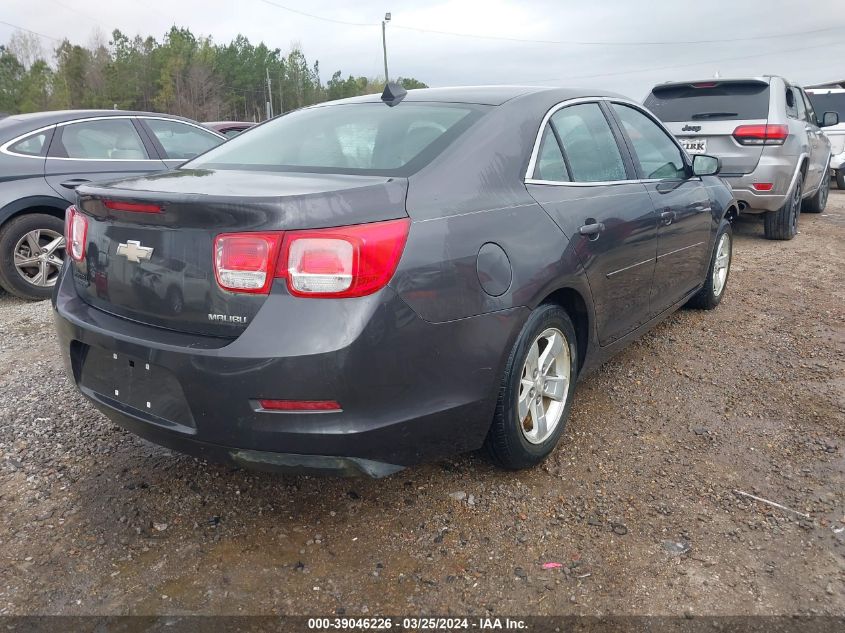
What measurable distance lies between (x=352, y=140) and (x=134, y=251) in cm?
100

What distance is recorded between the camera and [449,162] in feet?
7.96

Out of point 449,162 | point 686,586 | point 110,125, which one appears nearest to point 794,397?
point 686,586

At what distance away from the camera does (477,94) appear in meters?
3.04

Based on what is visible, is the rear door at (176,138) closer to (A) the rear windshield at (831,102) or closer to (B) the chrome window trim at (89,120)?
(B) the chrome window trim at (89,120)

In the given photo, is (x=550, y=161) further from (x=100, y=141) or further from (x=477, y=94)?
(x=100, y=141)

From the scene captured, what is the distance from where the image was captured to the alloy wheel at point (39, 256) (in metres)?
5.53

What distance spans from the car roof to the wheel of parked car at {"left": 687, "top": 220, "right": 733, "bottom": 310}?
6.52ft

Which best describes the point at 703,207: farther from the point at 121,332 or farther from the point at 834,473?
the point at 121,332

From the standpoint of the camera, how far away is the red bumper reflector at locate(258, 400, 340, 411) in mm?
2049

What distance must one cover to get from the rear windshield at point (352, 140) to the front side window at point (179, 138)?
11.3 feet

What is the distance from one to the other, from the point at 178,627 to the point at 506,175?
6.20 feet

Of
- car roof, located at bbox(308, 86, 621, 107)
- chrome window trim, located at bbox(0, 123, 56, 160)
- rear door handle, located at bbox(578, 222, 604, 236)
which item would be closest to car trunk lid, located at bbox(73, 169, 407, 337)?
car roof, located at bbox(308, 86, 621, 107)

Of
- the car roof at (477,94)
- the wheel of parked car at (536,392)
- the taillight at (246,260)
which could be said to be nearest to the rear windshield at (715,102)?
the car roof at (477,94)

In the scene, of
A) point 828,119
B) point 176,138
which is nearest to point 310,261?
point 176,138
